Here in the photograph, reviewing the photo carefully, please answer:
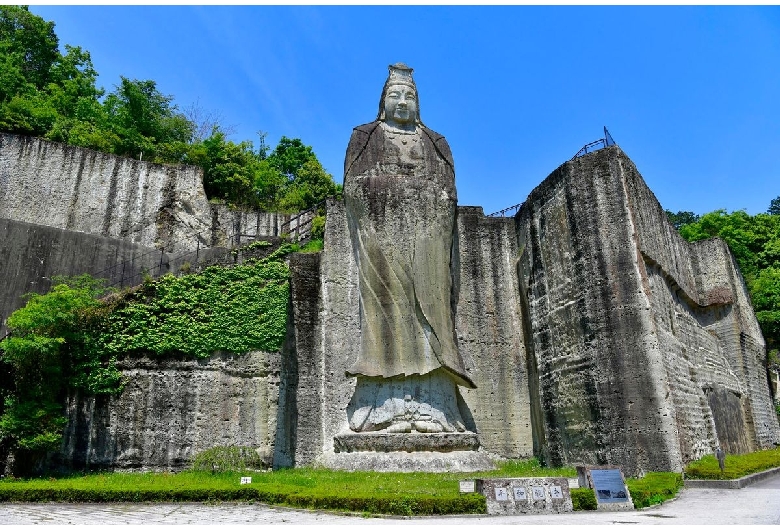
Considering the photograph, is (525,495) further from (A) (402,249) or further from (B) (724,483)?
(A) (402,249)

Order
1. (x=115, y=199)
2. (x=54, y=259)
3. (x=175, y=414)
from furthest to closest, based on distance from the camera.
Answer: (x=115, y=199), (x=54, y=259), (x=175, y=414)

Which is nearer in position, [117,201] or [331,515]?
[331,515]

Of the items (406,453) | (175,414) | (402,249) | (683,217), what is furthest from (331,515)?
(683,217)

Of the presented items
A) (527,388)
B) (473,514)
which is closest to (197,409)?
(527,388)

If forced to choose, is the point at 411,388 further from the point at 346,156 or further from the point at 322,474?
the point at 346,156

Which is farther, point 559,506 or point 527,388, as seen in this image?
point 527,388

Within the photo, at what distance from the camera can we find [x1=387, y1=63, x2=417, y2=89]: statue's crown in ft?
38.0

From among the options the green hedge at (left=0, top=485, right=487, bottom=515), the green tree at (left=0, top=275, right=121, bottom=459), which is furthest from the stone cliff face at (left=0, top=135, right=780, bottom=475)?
the green hedge at (left=0, top=485, right=487, bottom=515)

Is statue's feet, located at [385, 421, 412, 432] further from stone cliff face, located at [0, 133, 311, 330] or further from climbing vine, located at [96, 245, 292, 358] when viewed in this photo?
stone cliff face, located at [0, 133, 311, 330]

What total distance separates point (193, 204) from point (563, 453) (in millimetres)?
15979

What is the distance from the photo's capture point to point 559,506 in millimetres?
6172

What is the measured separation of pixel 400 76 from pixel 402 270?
377 centimetres

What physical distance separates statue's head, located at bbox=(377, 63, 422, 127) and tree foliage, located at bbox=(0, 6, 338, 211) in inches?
577

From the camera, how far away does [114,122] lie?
90.8ft
